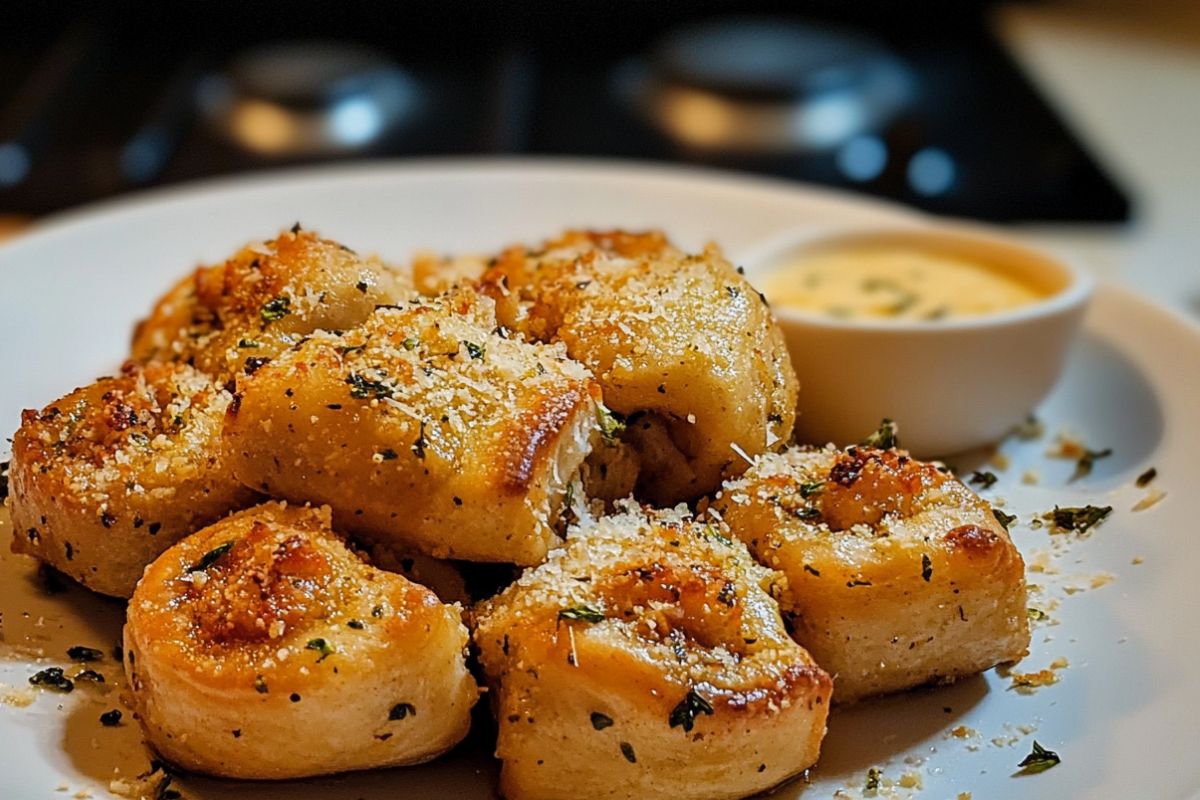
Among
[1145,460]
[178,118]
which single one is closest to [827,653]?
[1145,460]

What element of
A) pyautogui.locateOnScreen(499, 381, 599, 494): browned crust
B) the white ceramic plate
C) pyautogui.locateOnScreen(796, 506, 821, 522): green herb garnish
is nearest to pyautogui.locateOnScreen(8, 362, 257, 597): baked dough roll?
the white ceramic plate

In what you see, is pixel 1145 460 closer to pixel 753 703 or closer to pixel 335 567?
pixel 753 703

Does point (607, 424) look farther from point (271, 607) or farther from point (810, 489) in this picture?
point (271, 607)

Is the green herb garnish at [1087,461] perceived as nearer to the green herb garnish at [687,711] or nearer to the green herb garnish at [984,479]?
the green herb garnish at [984,479]

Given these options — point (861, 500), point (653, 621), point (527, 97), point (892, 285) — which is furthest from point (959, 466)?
point (527, 97)

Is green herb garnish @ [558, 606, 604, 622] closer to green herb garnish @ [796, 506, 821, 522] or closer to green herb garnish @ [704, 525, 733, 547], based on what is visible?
green herb garnish @ [704, 525, 733, 547]
